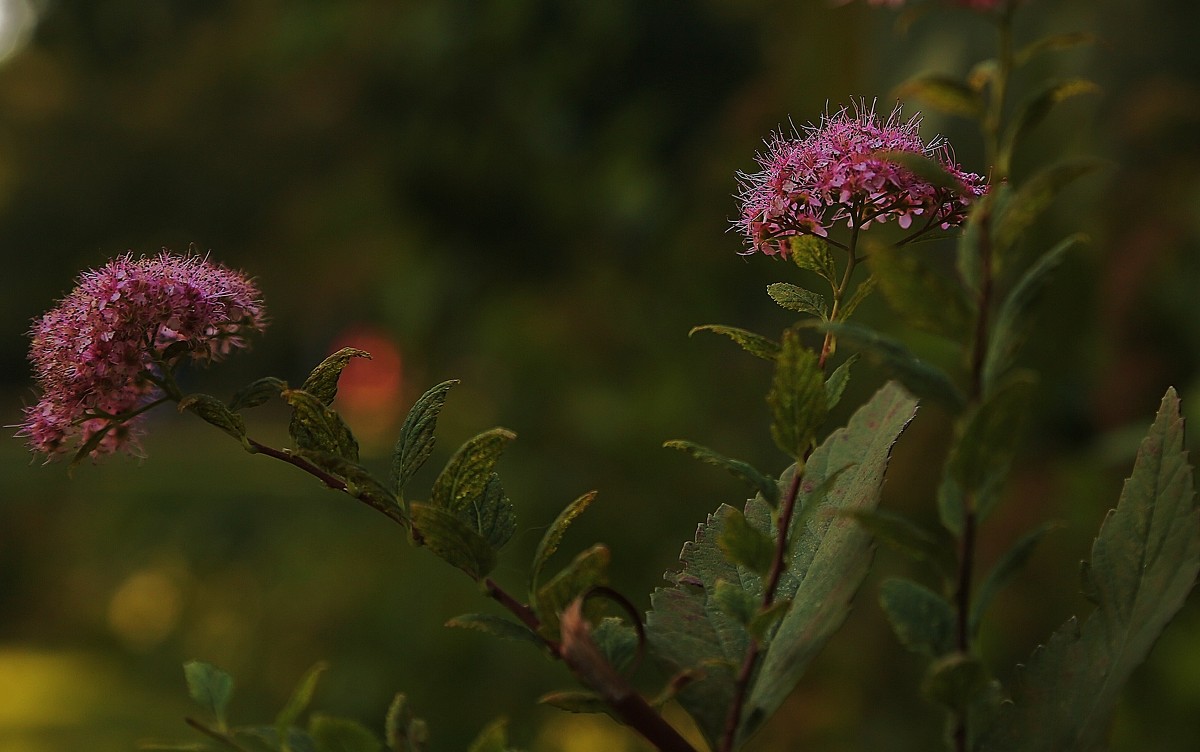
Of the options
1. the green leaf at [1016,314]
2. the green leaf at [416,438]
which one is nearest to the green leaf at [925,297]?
the green leaf at [1016,314]

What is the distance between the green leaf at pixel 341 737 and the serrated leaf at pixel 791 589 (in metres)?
0.06

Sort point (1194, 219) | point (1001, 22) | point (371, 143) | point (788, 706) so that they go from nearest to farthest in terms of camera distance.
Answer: point (1001, 22), point (1194, 219), point (788, 706), point (371, 143)

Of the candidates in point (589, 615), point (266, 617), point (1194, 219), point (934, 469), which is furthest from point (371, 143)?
point (589, 615)

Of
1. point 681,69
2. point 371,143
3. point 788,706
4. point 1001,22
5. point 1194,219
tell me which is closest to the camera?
point 1001,22

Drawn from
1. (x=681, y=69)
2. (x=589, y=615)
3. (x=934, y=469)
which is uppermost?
(x=681, y=69)

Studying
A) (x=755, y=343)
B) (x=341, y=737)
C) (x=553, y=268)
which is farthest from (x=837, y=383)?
(x=553, y=268)

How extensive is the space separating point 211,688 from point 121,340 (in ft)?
0.27

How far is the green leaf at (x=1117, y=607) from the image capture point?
0.76 ft

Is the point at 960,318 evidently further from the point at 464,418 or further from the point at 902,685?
the point at 464,418

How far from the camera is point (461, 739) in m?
2.02

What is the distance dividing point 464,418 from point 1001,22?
219cm

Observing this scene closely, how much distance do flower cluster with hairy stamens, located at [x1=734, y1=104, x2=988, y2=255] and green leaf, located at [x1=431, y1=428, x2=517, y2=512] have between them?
89mm

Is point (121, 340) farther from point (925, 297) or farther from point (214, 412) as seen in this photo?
point (925, 297)

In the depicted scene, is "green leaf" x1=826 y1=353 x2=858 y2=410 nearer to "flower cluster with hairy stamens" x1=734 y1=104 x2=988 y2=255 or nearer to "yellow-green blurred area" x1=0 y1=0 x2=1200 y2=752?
"flower cluster with hairy stamens" x1=734 y1=104 x2=988 y2=255
